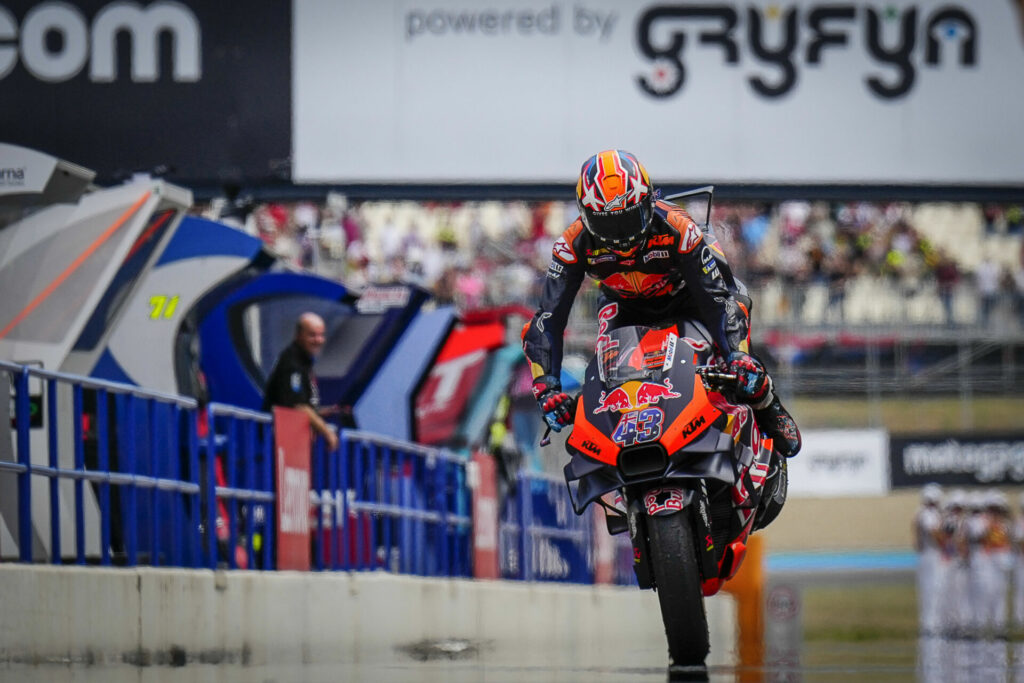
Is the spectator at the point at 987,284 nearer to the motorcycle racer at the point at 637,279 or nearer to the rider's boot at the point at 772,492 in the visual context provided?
the rider's boot at the point at 772,492

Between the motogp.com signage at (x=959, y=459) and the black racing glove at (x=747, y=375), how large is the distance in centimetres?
A: 2533

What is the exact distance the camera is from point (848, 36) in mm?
13188

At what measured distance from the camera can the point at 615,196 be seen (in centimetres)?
705

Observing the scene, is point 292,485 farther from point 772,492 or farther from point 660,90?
point 660,90

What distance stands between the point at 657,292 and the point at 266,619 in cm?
274

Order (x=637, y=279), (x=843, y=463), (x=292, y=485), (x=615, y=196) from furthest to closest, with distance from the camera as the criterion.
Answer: (x=843, y=463)
(x=292, y=485)
(x=637, y=279)
(x=615, y=196)

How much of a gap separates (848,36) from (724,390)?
663cm

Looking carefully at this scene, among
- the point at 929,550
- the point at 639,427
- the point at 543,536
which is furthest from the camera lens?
the point at 929,550

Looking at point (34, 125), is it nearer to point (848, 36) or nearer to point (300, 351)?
point (300, 351)

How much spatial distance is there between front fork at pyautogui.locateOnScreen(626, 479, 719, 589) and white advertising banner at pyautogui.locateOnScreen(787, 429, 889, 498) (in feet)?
81.0

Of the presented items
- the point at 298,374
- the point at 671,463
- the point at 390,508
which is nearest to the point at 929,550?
the point at 390,508

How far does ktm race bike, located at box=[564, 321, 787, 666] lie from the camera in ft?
21.9

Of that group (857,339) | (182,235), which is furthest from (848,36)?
(857,339)

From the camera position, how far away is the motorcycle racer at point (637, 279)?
279 inches
